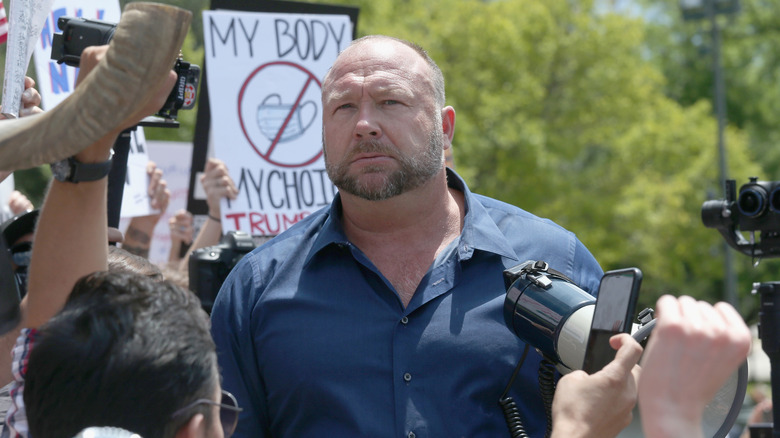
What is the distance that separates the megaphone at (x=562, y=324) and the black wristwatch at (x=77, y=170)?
997mm

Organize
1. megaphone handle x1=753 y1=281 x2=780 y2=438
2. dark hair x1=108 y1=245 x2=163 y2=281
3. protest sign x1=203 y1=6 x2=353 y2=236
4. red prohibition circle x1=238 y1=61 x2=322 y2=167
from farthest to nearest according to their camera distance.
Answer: red prohibition circle x1=238 y1=61 x2=322 y2=167
protest sign x1=203 y1=6 x2=353 y2=236
megaphone handle x1=753 y1=281 x2=780 y2=438
dark hair x1=108 y1=245 x2=163 y2=281

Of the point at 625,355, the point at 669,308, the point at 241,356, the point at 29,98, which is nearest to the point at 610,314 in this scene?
the point at 625,355

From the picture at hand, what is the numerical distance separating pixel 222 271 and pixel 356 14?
7.67ft

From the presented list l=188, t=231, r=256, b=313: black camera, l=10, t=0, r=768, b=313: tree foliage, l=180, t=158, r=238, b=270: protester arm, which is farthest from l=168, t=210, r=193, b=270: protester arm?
l=10, t=0, r=768, b=313: tree foliage

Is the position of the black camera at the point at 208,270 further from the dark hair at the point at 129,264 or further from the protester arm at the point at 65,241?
the protester arm at the point at 65,241

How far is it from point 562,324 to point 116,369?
1.01 meters

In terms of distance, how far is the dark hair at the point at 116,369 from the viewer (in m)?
1.52

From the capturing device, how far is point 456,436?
2607 mm

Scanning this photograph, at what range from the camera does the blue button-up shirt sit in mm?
2623

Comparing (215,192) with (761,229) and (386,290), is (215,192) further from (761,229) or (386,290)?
(761,229)

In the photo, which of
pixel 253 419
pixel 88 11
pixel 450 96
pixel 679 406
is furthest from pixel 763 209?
pixel 450 96

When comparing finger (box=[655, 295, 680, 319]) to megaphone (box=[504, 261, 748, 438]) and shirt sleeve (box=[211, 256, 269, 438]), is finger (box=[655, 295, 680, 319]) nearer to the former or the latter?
megaphone (box=[504, 261, 748, 438])

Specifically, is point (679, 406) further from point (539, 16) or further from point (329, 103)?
point (539, 16)

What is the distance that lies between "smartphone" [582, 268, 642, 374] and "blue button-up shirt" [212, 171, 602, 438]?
69 centimetres
